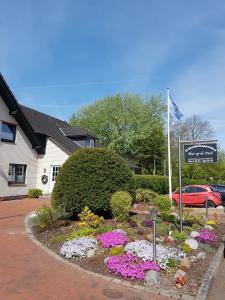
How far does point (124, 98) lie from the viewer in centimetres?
4856

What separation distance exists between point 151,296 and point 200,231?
572cm

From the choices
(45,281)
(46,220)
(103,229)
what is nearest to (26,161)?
(46,220)

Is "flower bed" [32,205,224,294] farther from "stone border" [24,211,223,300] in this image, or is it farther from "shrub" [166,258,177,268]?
"stone border" [24,211,223,300]

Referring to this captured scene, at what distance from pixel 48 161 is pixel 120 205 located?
49.5ft

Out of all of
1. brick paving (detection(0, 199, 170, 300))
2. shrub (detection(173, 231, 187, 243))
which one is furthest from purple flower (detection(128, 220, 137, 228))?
brick paving (detection(0, 199, 170, 300))

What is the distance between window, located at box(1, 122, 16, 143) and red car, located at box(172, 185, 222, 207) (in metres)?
11.2

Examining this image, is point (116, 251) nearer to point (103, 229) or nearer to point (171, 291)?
point (171, 291)

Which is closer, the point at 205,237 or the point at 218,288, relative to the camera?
the point at 218,288

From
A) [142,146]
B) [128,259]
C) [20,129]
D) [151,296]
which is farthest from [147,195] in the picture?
[142,146]

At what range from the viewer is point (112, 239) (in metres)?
8.50

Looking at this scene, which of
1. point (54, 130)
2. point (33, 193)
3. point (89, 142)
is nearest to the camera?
point (33, 193)

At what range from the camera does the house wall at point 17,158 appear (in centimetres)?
2086

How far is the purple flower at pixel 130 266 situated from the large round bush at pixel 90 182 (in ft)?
14.7

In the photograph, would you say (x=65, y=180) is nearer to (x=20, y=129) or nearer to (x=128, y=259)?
(x=128, y=259)
